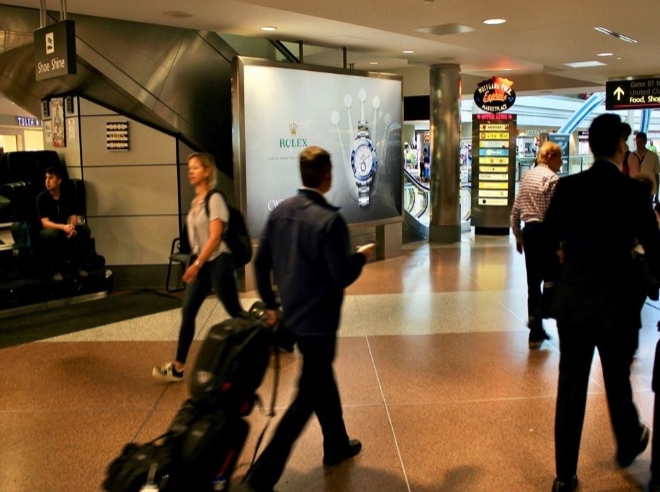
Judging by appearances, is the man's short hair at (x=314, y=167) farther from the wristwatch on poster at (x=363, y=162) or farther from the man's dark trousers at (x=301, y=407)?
the wristwatch on poster at (x=363, y=162)

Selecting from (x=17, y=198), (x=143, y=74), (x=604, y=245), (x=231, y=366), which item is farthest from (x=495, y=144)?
(x=231, y=366)

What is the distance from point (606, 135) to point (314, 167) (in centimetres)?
137

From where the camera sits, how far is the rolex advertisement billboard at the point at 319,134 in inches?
313

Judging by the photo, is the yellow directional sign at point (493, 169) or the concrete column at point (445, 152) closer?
the concrete column at point (445, 152)

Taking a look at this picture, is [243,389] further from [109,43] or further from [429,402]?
[109,43]

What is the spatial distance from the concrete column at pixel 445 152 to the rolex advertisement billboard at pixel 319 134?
68.9 inches

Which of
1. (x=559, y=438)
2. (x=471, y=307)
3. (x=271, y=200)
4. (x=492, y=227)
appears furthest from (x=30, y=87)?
(x=492, y=227)

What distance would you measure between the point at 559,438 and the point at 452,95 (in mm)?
9346

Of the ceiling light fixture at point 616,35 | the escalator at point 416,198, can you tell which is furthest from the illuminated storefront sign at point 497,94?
the ceiling light fixture at point 616,35

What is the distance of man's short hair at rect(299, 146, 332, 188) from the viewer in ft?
10.2

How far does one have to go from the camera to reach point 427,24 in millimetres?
7219

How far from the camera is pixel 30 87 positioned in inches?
335

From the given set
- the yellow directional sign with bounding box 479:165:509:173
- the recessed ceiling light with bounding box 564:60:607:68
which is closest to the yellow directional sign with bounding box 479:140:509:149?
the yellow directional sign with bounding box 479:165:509:173

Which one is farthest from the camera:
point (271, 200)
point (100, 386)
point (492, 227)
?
point (492, 227)
